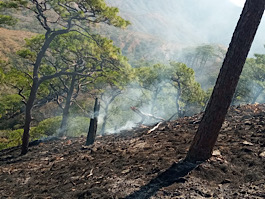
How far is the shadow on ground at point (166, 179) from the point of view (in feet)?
11.9

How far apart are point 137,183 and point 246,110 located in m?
7.80

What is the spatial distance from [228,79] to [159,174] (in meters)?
2.22

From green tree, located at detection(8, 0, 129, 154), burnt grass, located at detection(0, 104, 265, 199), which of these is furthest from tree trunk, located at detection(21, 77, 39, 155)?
burnt grass, located at detection(0, 104, 265, 199)

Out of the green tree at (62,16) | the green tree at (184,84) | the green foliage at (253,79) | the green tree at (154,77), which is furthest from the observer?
the green foliage at (253,79)

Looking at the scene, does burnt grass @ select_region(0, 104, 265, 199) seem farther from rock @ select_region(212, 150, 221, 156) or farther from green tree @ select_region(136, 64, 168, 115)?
green tree @ select_region(136, 64, 168, 115)

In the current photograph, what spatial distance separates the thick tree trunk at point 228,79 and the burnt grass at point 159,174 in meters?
0.33

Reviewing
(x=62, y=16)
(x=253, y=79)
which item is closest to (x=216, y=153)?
(x=62, y=16)

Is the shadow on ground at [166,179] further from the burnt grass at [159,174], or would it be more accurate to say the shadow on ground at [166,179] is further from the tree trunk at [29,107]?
the tree trunk at [29,107]

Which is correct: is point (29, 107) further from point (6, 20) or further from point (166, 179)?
point (166, 179)

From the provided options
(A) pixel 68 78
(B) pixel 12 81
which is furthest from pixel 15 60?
(B) pixel 12 81

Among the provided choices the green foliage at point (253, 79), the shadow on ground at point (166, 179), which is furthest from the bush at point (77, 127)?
the green foliage at point (253, 79)

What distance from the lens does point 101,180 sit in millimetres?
4477

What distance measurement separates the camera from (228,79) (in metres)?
3.90

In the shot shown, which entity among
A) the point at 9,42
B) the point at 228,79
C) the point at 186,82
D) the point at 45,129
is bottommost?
the point at 45,129
